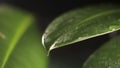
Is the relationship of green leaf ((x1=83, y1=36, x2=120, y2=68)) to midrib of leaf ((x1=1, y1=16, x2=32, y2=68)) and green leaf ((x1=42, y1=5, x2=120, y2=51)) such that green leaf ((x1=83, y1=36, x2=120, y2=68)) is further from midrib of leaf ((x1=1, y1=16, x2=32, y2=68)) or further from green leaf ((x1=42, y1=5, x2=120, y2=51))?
midrib of leaf ((x1=1, y1=16, x2=32, y2=68))

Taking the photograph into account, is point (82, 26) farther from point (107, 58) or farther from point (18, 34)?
point (18, 34)

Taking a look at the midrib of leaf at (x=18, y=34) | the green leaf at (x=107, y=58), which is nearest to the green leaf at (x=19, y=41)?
the midrib of leaf at (x=18, y=34)

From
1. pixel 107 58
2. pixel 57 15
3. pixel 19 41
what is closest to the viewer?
pixel 107 58

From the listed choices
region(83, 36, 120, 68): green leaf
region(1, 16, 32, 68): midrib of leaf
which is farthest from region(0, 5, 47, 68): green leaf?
region(83, 36, 120, 68): green leaf

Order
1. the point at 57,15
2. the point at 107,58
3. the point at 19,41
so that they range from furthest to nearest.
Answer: the point at 57,15
the point at 19,41
the point at 107,58

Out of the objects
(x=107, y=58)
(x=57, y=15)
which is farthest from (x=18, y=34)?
(x=107, y=58)
